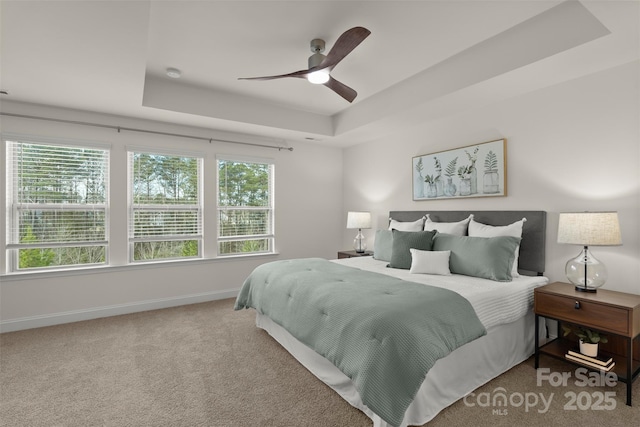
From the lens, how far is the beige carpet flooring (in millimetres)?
1956

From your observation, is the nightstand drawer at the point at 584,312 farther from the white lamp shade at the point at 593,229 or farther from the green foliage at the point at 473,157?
the green foliage at the point at 473,157

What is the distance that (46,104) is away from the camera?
3.51m

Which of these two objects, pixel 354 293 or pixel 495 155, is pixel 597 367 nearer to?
pixel 354 293

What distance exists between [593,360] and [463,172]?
2.12m

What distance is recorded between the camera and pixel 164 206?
4246 millimetres

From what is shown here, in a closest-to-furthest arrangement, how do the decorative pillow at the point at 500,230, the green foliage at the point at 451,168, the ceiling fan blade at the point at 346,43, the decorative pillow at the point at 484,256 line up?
the ceiling fan blade at the point at 346,43, the decorative pillow at the point at 484,256, the decorative pillow at the point at 500,230, the green foliage at the point at 451,168

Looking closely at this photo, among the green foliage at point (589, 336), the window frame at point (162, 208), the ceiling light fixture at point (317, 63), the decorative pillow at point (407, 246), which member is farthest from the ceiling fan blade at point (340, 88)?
the green foliage at point (589, 336)

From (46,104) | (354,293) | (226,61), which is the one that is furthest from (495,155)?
(46,104)

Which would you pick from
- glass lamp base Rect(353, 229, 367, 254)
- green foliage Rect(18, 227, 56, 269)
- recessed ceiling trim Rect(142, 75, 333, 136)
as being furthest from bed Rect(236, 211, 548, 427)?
green foliage Rect(18, 227, 56, 269)

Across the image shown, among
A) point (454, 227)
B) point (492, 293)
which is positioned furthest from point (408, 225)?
point (492, 293)

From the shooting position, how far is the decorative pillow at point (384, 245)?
3.77 metres

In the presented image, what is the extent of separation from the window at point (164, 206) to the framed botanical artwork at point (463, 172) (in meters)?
3.06

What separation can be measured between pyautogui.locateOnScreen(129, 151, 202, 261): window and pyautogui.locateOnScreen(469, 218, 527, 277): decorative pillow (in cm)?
349

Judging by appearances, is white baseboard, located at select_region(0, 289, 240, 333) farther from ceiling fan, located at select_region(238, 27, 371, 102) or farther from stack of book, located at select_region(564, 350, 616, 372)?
stack of book, located at select_region(564, 350, 616, 372)
